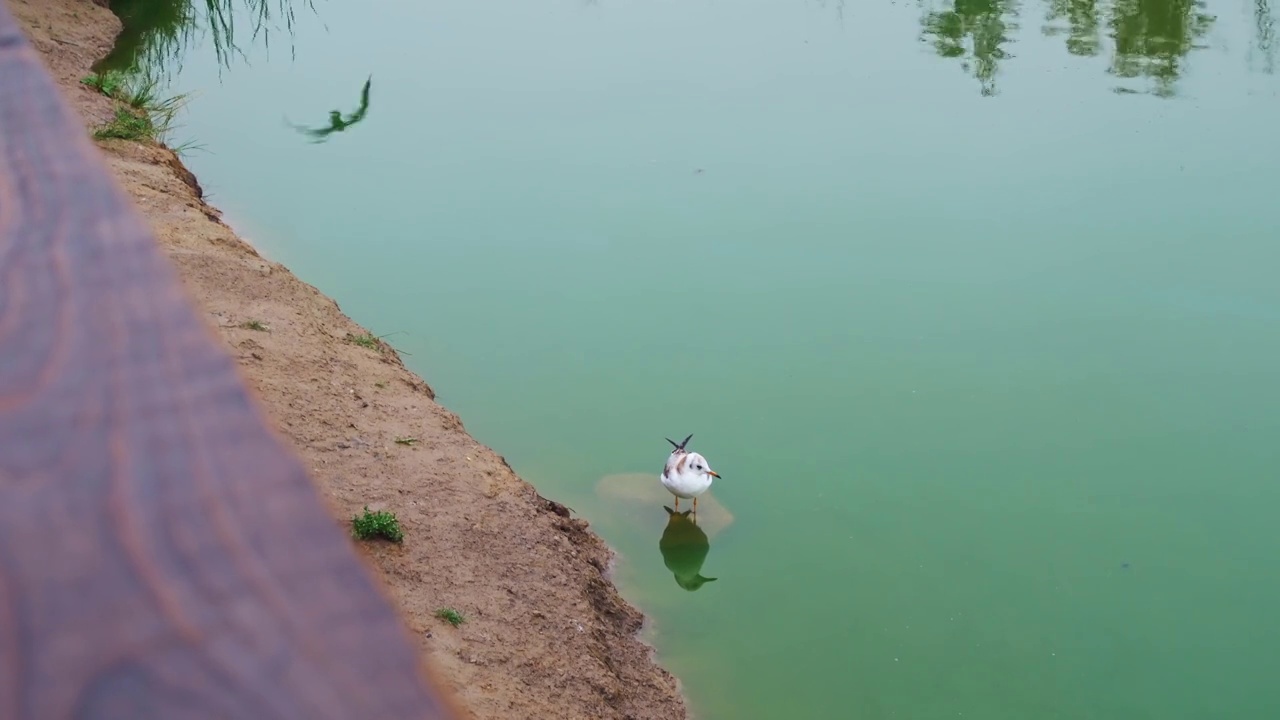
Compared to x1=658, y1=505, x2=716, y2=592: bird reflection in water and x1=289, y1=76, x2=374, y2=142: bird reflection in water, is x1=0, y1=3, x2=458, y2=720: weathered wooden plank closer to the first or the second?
x1=658, y1=505, x2=716, y2=592: bird reflection in water

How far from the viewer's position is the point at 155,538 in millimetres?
518

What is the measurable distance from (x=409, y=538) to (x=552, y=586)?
1.27 feet

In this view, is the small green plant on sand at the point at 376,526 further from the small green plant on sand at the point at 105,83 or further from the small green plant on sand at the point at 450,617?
the small green plant on sand at the point at 105,83

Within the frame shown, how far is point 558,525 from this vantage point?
3.69m

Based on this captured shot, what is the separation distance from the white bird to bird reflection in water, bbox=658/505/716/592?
15cm

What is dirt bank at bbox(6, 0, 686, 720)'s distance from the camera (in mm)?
2951

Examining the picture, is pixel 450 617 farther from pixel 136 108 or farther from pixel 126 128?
pixel 136 108

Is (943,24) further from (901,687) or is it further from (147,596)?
(147,596)

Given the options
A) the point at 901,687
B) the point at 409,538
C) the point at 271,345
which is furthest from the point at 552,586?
the point at 271,345

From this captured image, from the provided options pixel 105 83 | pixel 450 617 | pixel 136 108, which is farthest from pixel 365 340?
pixel 105 83

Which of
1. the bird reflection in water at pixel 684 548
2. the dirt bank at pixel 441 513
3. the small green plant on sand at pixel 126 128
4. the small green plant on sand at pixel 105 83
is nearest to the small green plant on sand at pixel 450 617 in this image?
the dirt bank at pixel 441 513

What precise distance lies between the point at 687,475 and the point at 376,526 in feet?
3.76

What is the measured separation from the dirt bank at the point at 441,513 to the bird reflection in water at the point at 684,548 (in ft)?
0.84

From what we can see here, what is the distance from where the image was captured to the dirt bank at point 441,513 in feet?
9.68
